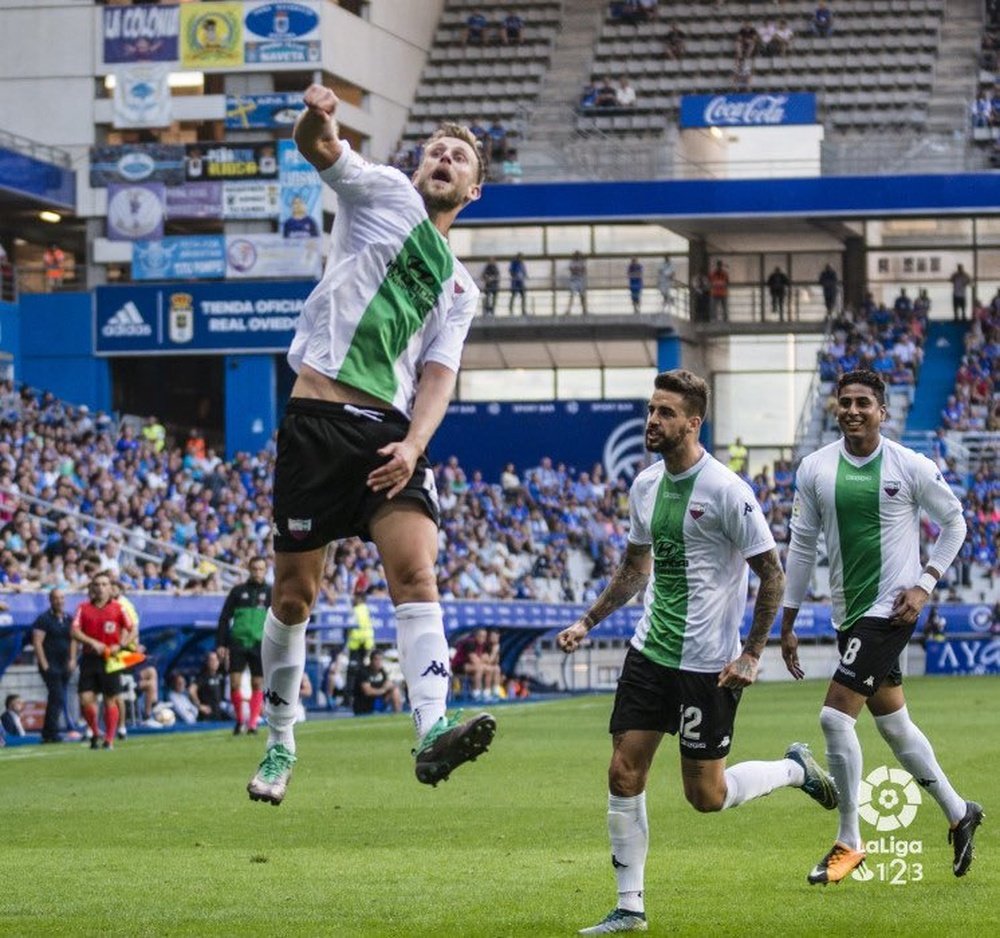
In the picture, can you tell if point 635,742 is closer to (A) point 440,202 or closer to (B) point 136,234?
(A) point 440,202

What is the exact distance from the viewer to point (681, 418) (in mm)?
9766

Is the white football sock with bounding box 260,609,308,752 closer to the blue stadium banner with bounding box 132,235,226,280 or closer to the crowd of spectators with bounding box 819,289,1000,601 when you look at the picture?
the crowd of spectators with bounding box 819,289,1000,601

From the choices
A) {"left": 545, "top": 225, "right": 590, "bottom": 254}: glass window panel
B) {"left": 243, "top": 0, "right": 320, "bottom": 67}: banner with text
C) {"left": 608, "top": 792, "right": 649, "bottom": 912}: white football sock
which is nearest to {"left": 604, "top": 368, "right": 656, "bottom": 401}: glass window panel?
{"left": 545, "top": 225, "right": 590, "bottom": 254}: glass window panel

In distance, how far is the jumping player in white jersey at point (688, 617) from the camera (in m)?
9.75

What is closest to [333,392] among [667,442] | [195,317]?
[667,442]

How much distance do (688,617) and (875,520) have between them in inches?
66.5

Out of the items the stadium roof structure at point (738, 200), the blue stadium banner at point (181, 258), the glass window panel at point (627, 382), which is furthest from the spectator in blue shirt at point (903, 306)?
the blue stadium banner at point (181, 258)

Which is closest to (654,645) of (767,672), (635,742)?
(635,742)

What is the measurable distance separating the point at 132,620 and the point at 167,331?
90.3 ft

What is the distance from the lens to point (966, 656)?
138 ft

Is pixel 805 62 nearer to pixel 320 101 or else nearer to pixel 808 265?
pixel 808 265

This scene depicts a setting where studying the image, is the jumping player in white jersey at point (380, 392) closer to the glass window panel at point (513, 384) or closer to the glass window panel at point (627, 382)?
the glass window panel at point (627, 382)

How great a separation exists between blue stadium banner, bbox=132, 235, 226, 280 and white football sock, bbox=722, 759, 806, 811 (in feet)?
135

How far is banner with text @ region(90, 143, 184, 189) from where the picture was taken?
168 feet
